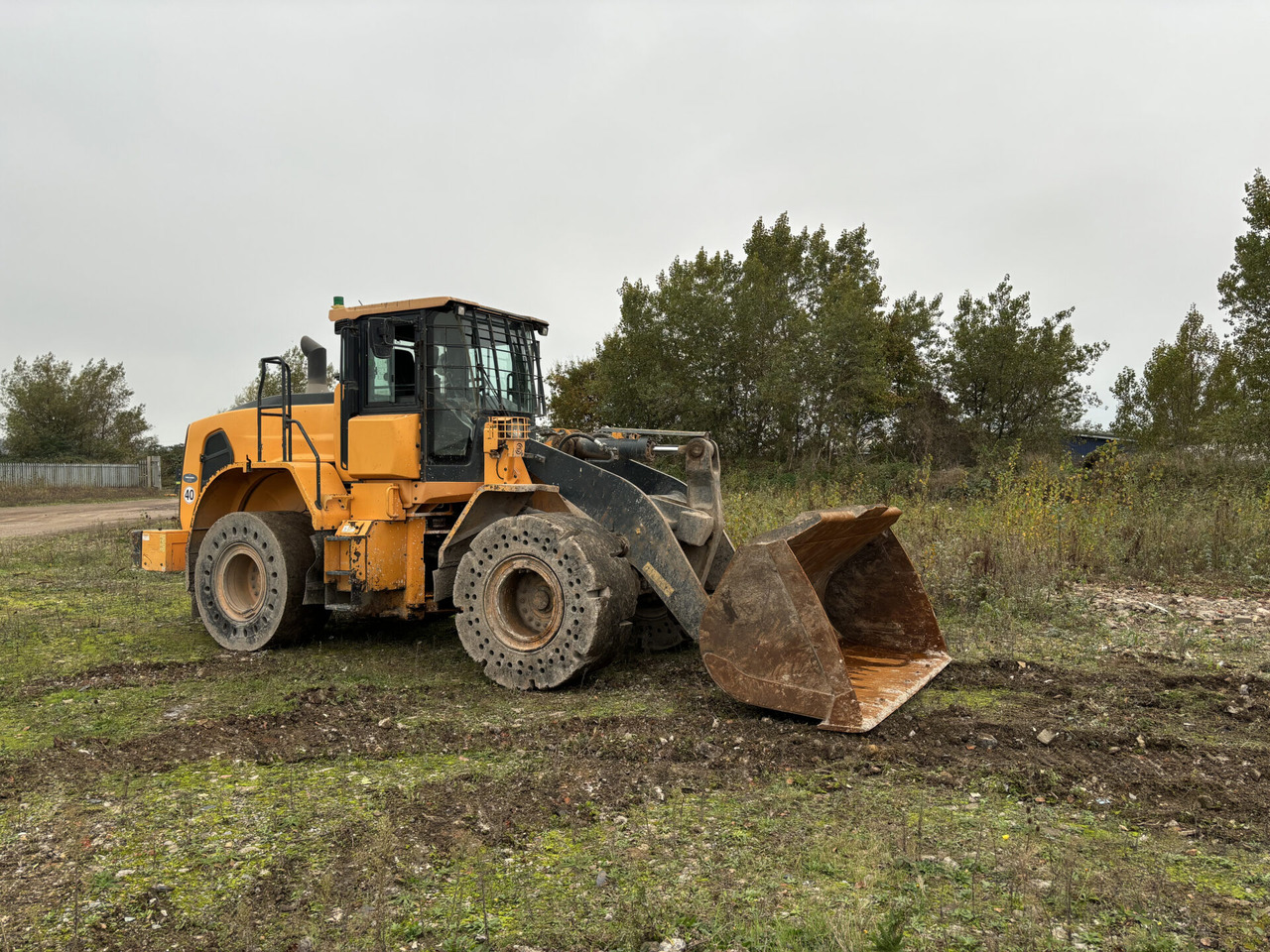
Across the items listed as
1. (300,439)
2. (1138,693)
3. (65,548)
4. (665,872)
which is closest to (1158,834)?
(665,872)

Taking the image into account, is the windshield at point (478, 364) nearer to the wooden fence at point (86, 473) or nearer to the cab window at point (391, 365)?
the cab window at point (391, 365)

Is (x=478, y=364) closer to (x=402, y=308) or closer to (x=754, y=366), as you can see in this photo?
(x=402, y=308)

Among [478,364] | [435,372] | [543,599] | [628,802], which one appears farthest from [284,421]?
[628,802]

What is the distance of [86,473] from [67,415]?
6948 millimetres

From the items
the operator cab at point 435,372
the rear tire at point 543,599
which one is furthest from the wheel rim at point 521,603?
the operator cab at point 435,372

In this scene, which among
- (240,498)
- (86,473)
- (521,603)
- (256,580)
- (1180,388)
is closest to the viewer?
(521,603)

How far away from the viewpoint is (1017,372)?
25.7 metres

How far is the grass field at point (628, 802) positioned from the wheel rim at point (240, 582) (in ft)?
1.47

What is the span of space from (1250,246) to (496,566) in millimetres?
21606

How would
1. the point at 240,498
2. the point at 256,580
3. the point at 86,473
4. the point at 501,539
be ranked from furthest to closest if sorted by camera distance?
the point at 86,473 → the point at 240,498 → the point at 256,580 → the point at 501,539

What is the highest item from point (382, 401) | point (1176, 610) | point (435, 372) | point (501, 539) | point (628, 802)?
point (435, 372)

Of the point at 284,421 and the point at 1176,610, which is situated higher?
the point at 284,421

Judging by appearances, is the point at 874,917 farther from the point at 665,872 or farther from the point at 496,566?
the point at 496,566

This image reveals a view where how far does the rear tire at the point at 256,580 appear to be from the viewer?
771cm
